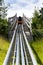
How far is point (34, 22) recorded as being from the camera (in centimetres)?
2934

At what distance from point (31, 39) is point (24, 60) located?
33.5 ft

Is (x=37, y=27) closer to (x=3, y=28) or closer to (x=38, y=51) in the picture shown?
(x=3, y=28)

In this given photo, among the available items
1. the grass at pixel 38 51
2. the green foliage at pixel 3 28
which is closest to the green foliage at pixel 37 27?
the grass at pixel 38 51

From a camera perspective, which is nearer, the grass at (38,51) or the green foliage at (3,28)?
the grass at (38,51)

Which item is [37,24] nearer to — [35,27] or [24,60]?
[35,27]

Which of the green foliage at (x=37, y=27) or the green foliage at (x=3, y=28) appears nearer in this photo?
the green foliage at (x=3, y=28)

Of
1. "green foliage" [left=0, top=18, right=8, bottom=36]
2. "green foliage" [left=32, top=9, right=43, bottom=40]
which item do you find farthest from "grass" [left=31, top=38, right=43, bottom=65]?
"green foliage" [left=0, top=18, right=8, bottom=36]

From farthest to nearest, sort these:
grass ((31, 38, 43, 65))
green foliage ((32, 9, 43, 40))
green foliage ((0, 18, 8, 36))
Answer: green foliage ((32, 9, 43, 40))
green foliage ((0, 18, 8, 36))
grass ((31, 38, 43, 65))

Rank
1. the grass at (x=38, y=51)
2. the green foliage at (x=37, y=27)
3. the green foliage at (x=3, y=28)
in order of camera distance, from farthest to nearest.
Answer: the green foliage at (x=37, y=27) → the green foliage at (x=3, y=28) → the grass at (x=38, y=51)

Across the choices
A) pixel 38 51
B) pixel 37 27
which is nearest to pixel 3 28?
pixel 37 27

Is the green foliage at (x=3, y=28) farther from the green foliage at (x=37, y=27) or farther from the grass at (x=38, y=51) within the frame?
the grass at (x=38, y=51)

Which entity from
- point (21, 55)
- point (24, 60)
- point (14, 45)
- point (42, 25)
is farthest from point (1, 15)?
point (24, 60)

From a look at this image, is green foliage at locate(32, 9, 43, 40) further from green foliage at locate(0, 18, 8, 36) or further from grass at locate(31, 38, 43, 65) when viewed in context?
green foliage at locate(0, 18, 8, 36)

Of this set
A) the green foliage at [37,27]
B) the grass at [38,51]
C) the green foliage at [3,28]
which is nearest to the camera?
the grass at [38,51]
